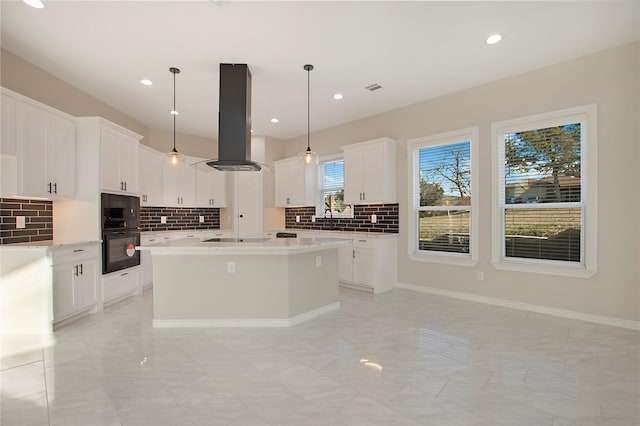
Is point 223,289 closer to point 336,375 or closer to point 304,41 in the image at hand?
point 336,375

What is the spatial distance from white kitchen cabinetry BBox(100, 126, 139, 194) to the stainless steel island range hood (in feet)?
5.25

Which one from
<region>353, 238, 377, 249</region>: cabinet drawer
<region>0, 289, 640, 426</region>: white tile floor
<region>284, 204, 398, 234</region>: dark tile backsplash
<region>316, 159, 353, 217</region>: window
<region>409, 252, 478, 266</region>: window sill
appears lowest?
<region>0, 289, 640, 426</region>: white tile floor

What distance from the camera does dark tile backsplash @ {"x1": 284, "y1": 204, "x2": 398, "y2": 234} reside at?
5.33 metres

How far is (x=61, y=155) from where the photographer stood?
3754 millimetres

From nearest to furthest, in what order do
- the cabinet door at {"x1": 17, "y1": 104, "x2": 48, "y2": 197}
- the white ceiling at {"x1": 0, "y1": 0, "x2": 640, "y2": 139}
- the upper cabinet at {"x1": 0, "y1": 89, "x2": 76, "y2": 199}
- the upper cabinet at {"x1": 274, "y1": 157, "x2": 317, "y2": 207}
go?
the white ceiling at {"x1": 0, "y1": 0, "x2": 640, "y2": 139}
the upper cabinet at {"x1": 0, "y1": 89, "x2": 76, "y2": 199}
the cabinet door at {"x1": 17, "y1": 104, "x2": 48, "y2": 197}
the upper cabinet at {"x1": 274, "y1": 157, "x2": 317, "y2": 207}

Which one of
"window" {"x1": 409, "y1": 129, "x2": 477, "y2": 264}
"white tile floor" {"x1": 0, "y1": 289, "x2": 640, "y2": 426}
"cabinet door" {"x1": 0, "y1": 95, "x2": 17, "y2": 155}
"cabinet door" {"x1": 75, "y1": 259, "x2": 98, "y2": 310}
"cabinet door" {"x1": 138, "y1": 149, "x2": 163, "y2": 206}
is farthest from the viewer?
"cabinet door" {"x1": 138, "y1": 149, "x2": 163, "y2": 206}

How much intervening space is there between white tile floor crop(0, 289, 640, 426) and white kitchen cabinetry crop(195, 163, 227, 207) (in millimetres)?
3413

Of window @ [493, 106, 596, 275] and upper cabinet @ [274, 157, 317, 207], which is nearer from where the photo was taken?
window @ [493, 106, 596, 275]

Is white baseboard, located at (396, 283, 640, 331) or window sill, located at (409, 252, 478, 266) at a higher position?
window sill, located at (409, 252, 478, 266)

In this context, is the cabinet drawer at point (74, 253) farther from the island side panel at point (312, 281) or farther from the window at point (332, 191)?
the window at point (332, 191)

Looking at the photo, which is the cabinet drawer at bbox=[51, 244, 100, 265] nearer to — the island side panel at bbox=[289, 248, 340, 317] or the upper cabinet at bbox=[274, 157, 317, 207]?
the island side panel at bbox=[289, 248, 340, 317]

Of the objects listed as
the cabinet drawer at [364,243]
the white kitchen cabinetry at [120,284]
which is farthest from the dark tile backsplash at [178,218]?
the cabinet drawer at [364,243]

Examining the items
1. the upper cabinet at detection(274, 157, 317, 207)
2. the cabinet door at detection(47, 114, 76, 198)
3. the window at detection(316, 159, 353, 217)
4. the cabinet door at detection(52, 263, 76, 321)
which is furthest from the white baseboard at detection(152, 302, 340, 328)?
the upper cabinet at detection(274, 157, 317, 207)

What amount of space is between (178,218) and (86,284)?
2.90m
